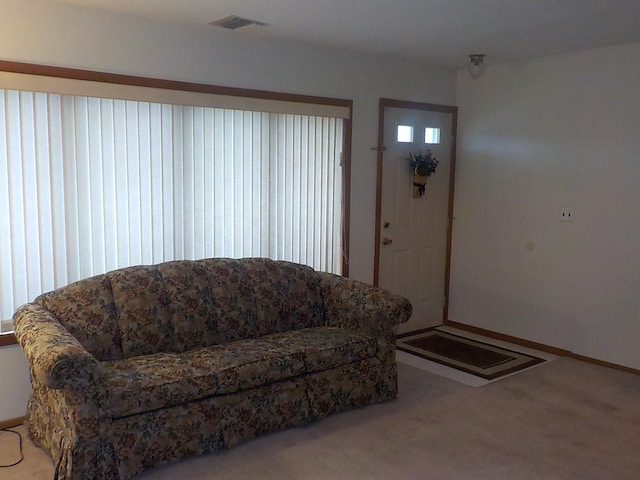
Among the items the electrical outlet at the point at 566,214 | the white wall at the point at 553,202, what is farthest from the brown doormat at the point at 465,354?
the electrical outlet at the point at 566,214

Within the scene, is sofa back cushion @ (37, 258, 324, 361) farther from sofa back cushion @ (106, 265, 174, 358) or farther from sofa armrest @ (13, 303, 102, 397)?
sofa armrest @ (13, 303, 102, 397)

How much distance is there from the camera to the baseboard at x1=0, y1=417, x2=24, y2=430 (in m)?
3.35

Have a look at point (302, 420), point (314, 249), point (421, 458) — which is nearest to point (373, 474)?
point (421, 458)

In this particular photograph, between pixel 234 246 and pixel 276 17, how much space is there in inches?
60.9

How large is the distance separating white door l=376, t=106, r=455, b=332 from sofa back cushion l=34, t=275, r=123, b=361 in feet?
7.90

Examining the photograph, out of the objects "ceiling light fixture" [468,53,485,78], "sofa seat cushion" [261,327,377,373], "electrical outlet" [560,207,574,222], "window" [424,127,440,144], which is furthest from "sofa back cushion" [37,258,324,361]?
"ceiling light fixture" [468,53,485,78]

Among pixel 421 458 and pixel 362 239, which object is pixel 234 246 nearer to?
pixel 362 239

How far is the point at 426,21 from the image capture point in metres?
3.59

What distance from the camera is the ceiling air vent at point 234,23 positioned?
3.57m

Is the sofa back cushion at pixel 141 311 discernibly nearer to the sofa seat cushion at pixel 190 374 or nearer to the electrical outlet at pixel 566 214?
the sofa seat cushion at pixel 190 374

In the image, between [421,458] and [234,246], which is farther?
[234,246]

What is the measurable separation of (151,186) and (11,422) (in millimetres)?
1578

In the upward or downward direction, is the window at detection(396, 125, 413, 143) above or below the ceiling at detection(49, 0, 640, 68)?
below

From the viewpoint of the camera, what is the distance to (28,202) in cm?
333
